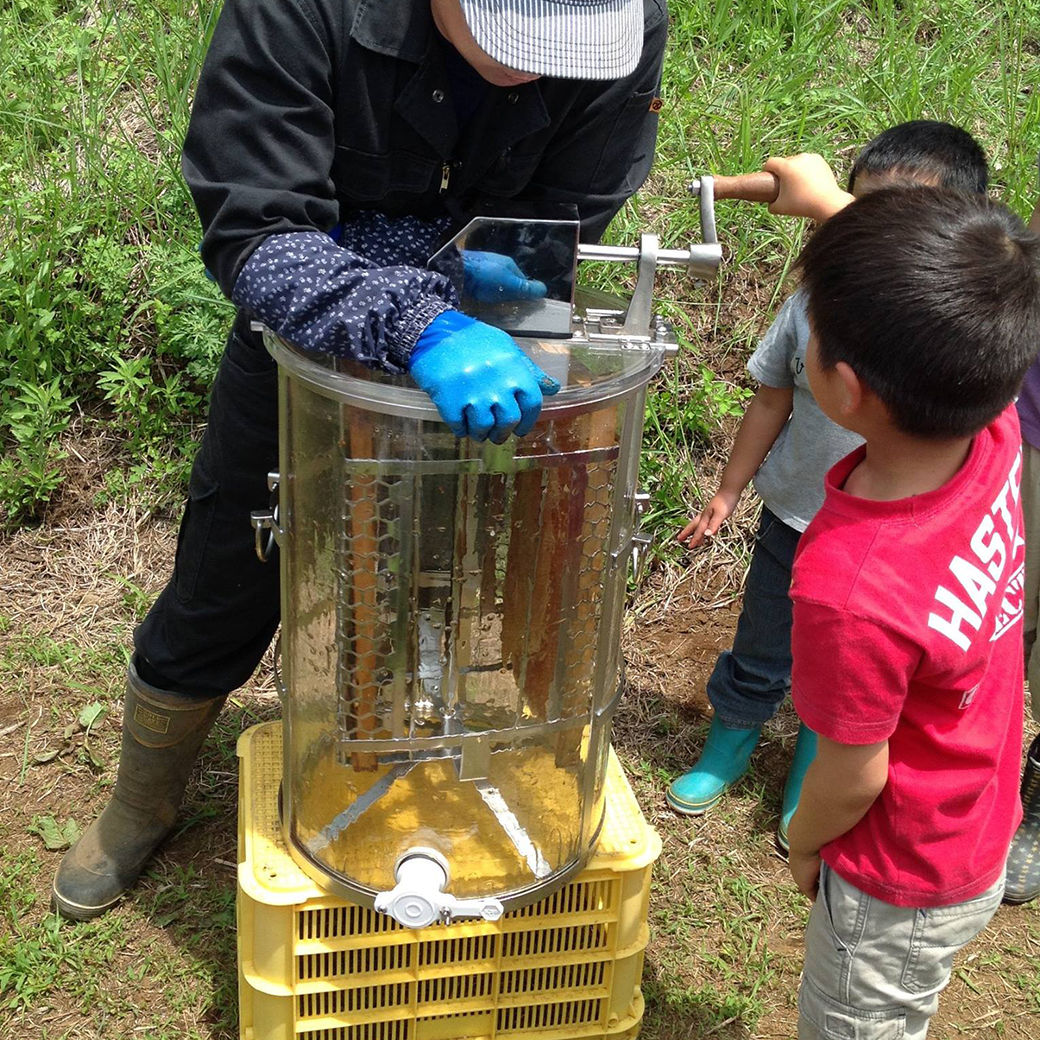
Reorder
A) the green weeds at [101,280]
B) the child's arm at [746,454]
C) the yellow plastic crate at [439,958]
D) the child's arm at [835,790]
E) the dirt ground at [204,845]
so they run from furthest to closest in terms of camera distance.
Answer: the green weeds at [101,280], the child's arm at [746,454], the dirt ground at [204,845], the yellow plastic crate at [439,958], the child's arm at [835,790]

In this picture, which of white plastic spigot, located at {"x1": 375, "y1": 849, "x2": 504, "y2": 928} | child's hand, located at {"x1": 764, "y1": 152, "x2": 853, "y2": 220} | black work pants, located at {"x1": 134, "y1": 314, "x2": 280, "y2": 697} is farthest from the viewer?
child's hand, located at {"x1": 764, "y1": 152, "x2": 853, "y2": 220}

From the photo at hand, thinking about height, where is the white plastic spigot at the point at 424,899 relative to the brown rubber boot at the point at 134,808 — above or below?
above

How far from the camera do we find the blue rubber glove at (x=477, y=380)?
1346 mm

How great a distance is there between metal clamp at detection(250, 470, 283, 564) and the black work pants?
0.14m

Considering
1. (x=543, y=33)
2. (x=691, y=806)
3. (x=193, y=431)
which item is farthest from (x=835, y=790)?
(x=193, y=431)

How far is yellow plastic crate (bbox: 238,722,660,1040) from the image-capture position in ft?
5.93

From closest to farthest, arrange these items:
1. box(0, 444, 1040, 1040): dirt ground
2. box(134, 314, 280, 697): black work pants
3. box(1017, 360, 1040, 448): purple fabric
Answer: box(134, 314, 280, 697): black work pants < box(0, 444, 1040, 1040): dirt ground < box(1017, 360, 1040, 448): purple fabric

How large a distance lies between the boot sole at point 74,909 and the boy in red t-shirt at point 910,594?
4.64 ft

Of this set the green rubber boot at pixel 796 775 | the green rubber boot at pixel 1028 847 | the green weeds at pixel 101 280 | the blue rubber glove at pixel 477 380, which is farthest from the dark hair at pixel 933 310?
the green weeds at pixel 101 280

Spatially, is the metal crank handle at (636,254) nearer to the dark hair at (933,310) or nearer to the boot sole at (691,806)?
the dark hair at (933,310)

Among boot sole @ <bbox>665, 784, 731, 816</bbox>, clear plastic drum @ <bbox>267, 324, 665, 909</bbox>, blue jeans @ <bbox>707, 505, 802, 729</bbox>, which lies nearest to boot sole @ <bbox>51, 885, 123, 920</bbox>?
clear plastic drum @ <bbox>267, 324, 665, 909</bbox>

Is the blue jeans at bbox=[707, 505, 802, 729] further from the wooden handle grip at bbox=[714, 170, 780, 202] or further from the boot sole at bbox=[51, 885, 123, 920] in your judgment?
the boot sole at bbox=[51, 885, 123, 920]

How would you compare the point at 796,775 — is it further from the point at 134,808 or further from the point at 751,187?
the point at 134,808

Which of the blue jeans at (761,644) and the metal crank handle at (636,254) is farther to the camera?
the blue jeans at (761,644)
